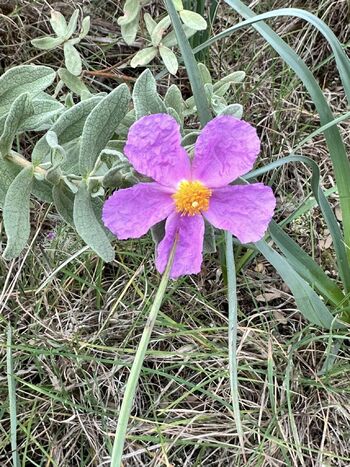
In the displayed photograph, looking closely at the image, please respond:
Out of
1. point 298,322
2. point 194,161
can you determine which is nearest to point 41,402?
point 298,322

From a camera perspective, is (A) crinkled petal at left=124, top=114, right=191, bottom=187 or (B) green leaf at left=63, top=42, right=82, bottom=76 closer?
(A) crinkled petal at left=124, top=114, right=191, bottom=187

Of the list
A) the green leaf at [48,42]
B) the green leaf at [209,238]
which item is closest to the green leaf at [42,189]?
the green leaf at [209,238]

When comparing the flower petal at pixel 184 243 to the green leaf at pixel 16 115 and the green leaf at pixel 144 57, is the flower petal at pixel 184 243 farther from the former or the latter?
the green leaf at pixel 144 57

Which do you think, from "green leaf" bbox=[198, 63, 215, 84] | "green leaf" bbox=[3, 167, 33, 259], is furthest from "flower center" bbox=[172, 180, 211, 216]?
"green leaf" bbox=[198, 63, 215, 84]

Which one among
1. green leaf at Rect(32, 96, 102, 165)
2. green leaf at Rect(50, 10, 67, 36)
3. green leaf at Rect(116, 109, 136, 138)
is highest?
green leaf at Rect(32, 96, 102, 165)

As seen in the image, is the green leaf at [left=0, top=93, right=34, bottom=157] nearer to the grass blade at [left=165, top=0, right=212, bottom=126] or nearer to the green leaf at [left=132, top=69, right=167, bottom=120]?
the green leaf at [left=132, top=69, right=167, bottom=120]

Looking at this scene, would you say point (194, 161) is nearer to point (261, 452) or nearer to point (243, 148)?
point (243, 148)
